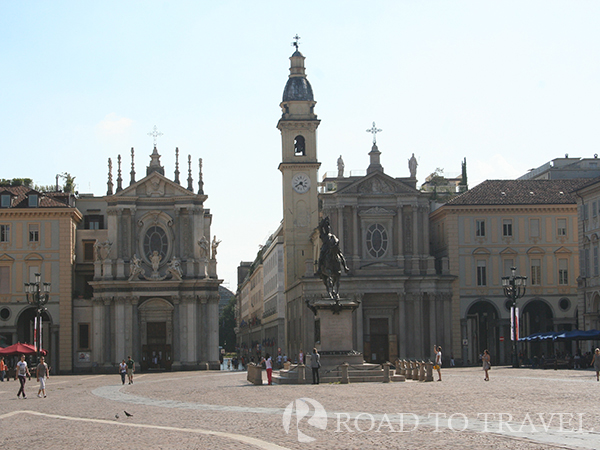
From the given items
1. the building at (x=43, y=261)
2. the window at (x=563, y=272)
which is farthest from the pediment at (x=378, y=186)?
the building at (x=43, y=261)

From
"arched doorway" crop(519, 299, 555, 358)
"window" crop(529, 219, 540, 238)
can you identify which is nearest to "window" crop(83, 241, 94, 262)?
"arched doorway" crop(519, 299, 555, 358)

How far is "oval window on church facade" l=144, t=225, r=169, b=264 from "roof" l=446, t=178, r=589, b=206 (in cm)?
2344

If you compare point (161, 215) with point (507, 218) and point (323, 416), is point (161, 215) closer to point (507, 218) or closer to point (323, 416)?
point (507, 218)

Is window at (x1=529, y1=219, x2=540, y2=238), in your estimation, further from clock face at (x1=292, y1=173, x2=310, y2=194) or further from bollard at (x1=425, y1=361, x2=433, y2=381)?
bollard at (x1=425, y1=361, x2=433, y2=381)

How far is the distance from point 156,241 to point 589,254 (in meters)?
33.9

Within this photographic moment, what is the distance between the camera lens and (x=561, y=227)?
81188 mm

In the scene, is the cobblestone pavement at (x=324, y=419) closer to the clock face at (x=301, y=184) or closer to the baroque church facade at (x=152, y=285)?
the baroque church facade at (x=152, y=285)

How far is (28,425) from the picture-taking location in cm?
2602

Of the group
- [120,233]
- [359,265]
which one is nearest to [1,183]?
[120,233]

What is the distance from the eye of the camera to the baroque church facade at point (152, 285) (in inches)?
3076

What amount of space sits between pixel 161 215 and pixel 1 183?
59.1 ft

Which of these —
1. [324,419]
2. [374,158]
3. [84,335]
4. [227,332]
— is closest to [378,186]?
[374,158]

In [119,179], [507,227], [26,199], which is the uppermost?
[119,179]

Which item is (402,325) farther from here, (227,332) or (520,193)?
(227,332)
